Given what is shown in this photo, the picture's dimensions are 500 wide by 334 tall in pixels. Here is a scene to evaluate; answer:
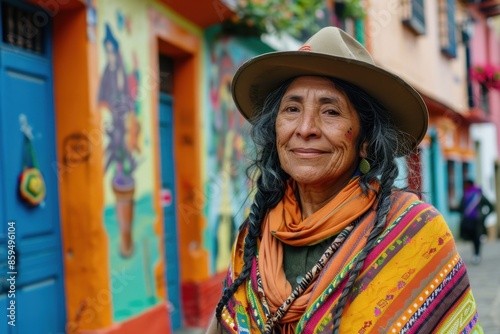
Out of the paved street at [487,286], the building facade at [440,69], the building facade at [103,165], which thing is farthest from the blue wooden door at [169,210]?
the building facade at [440,69]

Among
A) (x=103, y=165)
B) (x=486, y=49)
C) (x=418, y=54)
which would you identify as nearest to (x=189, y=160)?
(x=103, y=165)

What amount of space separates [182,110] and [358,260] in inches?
192

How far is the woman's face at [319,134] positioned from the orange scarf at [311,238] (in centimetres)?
9

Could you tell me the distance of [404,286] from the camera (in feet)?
6.22

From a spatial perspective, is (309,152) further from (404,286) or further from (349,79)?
(404,286)

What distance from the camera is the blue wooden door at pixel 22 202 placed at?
3.85 m

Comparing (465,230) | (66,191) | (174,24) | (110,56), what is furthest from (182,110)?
(465,230)

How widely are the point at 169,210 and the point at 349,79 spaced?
460 cm

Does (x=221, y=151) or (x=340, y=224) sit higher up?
(x=221, y=151)

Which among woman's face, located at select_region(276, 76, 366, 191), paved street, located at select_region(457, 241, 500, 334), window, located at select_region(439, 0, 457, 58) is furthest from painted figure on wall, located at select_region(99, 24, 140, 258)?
window, located at select_region(439, 0, 457, 58)

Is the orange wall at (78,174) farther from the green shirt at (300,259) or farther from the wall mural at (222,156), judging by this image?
the green shirt at (300,259)

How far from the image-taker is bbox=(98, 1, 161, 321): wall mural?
4.84 m

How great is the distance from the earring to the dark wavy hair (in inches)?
0.6

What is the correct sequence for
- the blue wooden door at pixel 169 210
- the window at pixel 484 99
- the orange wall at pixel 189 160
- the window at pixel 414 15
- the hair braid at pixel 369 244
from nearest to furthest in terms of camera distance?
the hair braid at pixel 369 244
the blue wooden door at pixel 169 210
the orange wall at pixel 189 160
the window at pixel 414 15
the window at pixel 484 99
